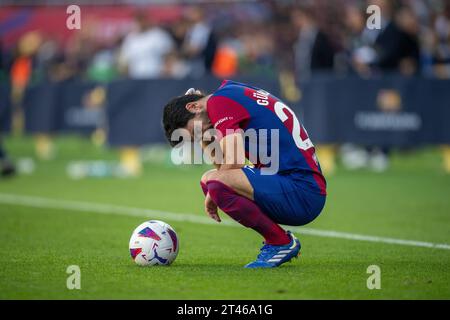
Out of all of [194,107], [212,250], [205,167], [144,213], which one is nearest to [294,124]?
[194,107]

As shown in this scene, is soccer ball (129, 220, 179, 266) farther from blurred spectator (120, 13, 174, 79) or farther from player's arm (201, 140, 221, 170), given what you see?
blurred spectator (120, 13, 174, 79)

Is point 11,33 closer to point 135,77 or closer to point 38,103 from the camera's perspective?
point 38,103

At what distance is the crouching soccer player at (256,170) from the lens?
24.7 ft

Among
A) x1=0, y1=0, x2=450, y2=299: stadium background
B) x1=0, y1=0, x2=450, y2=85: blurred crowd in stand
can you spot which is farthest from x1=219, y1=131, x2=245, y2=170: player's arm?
x1=0, y1=0, x2=450, y2=85: blurred crowd in stand

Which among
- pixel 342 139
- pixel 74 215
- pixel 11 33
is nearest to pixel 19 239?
pixel 74 215

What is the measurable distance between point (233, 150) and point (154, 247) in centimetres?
112

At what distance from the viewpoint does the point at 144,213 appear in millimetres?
12641

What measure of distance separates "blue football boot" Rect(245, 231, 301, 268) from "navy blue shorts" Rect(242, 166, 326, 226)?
230mm

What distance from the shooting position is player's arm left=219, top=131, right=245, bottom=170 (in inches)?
293

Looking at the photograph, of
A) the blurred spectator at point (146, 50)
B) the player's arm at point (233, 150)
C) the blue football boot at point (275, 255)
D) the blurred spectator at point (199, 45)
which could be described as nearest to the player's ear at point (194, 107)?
the player's arm at point (233, 150)

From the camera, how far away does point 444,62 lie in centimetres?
2130

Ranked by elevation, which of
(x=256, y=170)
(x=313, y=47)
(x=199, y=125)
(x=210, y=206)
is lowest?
(x=210, y=206)

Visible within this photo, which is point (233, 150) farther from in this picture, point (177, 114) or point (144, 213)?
point (144, 213)

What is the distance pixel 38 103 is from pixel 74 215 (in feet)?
34.5
